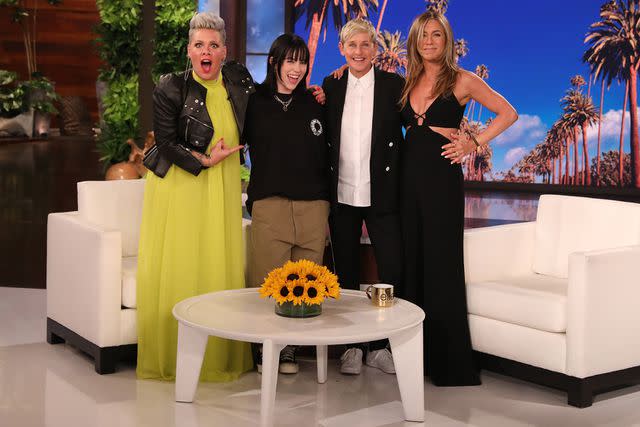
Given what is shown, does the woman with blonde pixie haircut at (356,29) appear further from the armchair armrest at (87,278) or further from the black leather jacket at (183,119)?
the armchair armrest at (87,278)

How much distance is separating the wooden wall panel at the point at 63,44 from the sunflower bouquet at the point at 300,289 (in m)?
14.5

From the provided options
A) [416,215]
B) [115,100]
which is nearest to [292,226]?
[416,215]

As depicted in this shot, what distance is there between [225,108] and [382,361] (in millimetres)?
1404

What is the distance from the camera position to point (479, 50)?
10.7 metres

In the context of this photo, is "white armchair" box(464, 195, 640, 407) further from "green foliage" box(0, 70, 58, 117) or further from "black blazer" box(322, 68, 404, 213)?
"green foliage" box(0, 70, 58, 117)

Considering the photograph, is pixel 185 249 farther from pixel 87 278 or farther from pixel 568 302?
pixel 568 302

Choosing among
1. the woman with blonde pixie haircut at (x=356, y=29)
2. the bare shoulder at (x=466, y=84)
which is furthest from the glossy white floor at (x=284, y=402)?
the woman with blonde pixie haircut at (x=356, y=29)

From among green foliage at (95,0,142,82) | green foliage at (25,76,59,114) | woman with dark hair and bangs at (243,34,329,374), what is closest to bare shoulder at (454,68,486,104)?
woman with dark hair and bangs at (243,34,329,374)

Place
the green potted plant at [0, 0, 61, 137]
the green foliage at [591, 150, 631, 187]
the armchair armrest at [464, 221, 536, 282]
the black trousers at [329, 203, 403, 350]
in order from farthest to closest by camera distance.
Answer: the green potted plant at [0, 0, 61, 137], the green foliage at [591, 150, 631, 187], the armchair armrest at [464, 221, 536, 282], the black trousers at [329, 203, 403, 350]

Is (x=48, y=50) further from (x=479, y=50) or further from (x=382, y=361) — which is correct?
(x=382, y=361)

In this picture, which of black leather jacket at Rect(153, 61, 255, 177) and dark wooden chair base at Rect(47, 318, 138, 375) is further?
dark wooden chair base at Rect(47, 318, 138, 375)

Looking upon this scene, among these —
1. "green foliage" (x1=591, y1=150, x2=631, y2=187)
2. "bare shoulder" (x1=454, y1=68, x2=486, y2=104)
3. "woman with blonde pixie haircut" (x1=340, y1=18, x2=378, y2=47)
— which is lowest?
"green foliage" (x1=591, y1=150, x2=631, y2=187)

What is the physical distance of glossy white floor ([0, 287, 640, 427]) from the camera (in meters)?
3.97

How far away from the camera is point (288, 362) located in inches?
182
